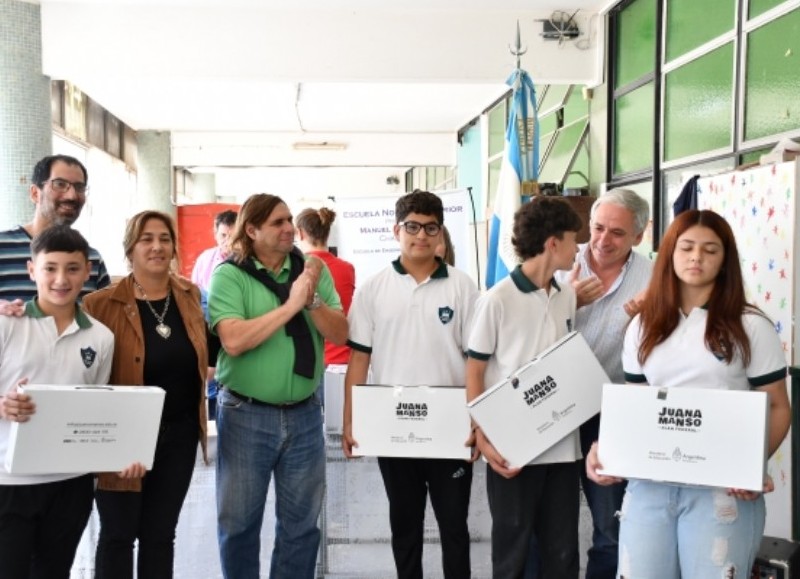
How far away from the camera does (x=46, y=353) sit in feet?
7.03

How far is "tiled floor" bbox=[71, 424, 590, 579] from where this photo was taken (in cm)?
332

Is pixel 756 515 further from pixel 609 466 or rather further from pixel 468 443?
pixel 468 443

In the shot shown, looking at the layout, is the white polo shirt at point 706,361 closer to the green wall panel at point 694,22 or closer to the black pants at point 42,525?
the black pants at point 42,525

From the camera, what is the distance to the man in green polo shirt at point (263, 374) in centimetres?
247

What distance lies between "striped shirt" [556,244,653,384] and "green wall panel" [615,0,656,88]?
3.44 meters

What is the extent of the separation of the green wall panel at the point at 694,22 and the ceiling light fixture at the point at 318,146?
22.4 feet

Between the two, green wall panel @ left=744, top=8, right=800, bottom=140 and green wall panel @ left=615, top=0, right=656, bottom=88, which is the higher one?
green wall panel @ left=615, top=0, right=656, bottom=88

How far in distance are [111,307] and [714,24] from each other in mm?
3861

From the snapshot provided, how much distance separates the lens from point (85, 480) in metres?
2.21

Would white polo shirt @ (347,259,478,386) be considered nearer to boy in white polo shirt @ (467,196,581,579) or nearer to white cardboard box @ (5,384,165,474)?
boy in white polo shirt @ (467,196,581,579)

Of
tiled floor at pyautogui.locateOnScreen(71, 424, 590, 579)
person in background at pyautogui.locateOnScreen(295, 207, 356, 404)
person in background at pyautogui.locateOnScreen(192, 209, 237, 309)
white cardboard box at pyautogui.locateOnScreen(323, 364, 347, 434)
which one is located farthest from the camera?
person in background at pyautogui.locateOnScreen(192, 209, 237, 309)

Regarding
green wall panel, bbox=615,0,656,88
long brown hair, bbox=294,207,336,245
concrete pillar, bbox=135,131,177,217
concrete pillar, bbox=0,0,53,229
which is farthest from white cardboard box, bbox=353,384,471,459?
concrete pillar, bbox=135,131,177,217

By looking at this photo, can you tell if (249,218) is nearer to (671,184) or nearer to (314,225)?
(314,225)

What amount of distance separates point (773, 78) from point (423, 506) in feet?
9.33
